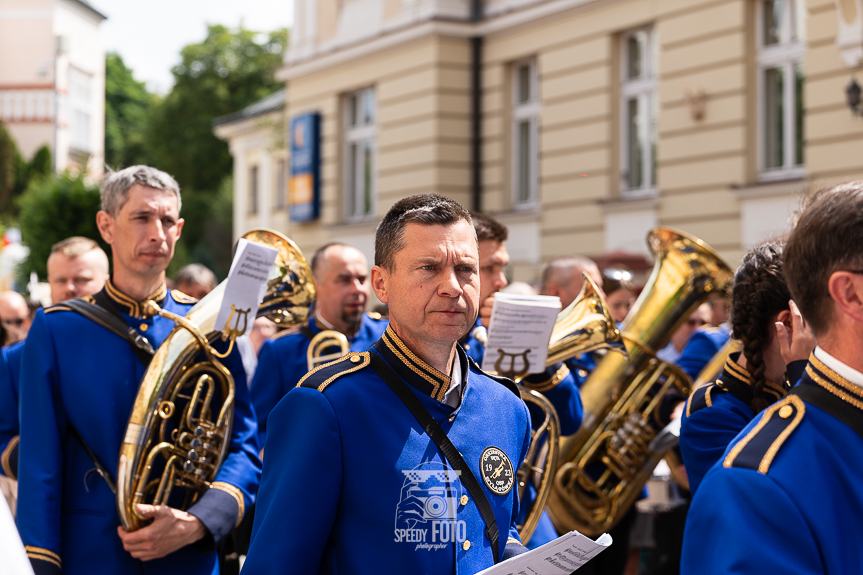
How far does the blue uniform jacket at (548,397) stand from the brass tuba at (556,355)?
31 mm

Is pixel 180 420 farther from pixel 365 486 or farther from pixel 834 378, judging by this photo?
pixel 834 378

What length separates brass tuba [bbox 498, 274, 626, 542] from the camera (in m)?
3.98

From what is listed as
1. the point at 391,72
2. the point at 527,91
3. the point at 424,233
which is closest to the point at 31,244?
the point at 391,72

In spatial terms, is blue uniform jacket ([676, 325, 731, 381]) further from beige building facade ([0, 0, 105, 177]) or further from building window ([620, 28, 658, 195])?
beige building facade ([0, 0, 105, 177])

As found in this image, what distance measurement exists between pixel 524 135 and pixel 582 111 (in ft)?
6.18

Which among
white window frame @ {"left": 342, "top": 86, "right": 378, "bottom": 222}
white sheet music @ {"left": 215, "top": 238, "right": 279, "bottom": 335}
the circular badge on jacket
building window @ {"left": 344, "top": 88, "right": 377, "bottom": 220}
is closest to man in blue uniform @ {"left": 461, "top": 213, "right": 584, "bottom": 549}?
white sheet music @ {"left": 215, "top": 238, "right": 279, "bottom": 335}

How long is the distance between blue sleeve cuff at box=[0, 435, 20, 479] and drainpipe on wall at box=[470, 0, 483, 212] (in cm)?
1319

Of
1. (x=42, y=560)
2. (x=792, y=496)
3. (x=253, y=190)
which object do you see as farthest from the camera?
(x=253, y=190)

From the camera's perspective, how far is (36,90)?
54.9 metres

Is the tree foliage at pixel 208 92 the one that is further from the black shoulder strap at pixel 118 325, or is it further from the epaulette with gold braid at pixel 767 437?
the epaulette with gold braid at pixel 767 437

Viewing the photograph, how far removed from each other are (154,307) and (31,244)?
80.0 feet

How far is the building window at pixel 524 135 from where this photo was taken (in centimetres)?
1641

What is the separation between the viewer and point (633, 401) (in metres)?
5.46

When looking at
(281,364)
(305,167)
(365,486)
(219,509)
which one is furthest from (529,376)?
(305,167)
